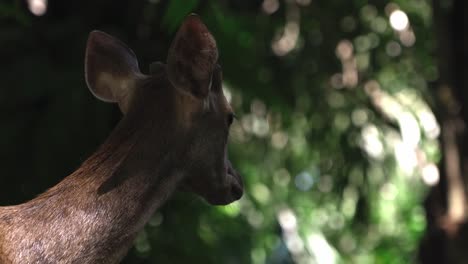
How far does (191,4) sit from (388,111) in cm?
454

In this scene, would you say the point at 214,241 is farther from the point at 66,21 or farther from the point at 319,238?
the point at 319,238

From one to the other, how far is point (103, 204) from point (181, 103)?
33 centimetres

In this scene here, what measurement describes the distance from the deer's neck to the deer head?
0.02 metres

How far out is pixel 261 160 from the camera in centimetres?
873

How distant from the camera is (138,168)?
8.69 feet

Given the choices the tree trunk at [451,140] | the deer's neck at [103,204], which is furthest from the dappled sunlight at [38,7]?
the deer's neck at [103,204]

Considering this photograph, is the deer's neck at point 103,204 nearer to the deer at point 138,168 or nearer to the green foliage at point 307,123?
the deer at point 138,168

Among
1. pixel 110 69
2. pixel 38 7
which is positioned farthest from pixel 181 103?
pixel 38 7

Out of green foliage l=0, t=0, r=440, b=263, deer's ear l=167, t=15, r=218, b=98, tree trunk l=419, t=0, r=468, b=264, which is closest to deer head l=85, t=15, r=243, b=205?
deer's ear l=167, t=15, r=218, b=98

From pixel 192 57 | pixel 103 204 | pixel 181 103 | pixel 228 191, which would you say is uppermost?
pixel 192 57

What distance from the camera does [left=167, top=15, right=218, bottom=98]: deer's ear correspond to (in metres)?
→ 2.54

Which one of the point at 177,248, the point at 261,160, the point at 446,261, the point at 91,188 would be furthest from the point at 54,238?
the point at 261,160

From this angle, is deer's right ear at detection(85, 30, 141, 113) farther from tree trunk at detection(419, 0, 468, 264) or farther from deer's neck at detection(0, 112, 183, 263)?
tree trunk at detection(419, 0, 468, 264)

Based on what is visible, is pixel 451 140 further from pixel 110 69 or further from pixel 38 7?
pixel 110 69
